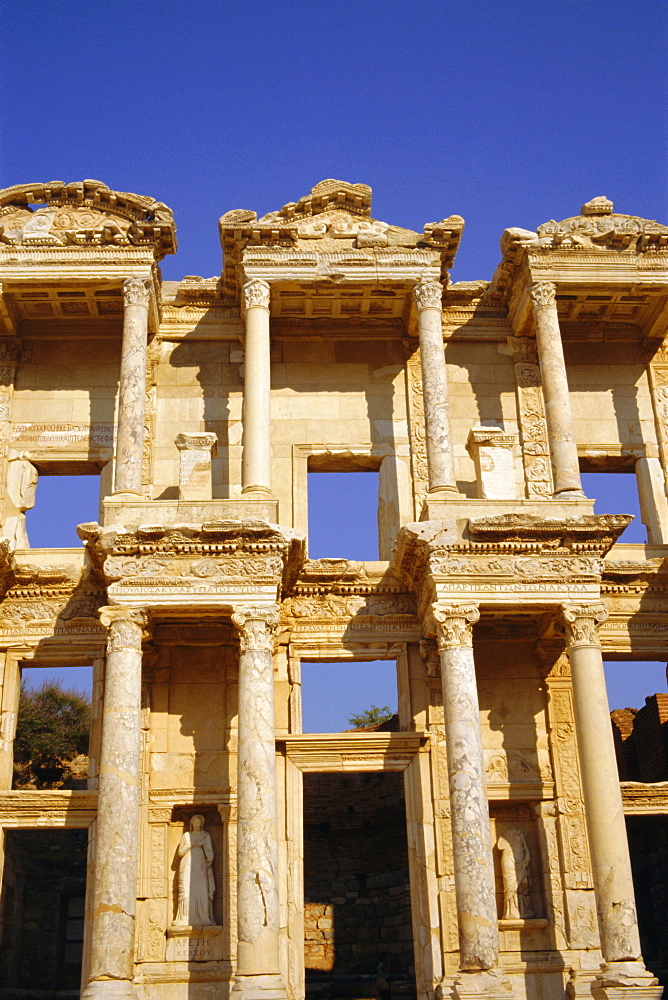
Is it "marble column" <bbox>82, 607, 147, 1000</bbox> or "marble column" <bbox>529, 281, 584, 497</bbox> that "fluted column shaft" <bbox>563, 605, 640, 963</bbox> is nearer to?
"marble column" <bbox>529, 281, 584, 497</bbox>

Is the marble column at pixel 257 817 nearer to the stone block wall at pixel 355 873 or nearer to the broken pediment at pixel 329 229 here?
the broken pediment at pixel 329 229

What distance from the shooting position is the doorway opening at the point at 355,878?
73.3 ft

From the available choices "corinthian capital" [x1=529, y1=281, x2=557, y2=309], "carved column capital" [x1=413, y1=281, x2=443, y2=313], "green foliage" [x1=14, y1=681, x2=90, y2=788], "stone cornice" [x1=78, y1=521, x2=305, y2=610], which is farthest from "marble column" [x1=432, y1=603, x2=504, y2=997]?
"green foliage" [x1=14, y1=681, x2=90, y2=788]

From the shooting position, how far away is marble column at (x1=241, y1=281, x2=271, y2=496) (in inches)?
618

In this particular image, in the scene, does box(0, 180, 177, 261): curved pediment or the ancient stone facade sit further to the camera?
box(0, 180, 177, 261): curved pediment

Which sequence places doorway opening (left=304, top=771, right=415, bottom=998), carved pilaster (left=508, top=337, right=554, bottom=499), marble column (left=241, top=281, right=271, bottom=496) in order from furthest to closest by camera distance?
1. doorway opening (left=304, top=771, right=415, bottom=998)
2. carved pilaster (left=508, top=337, right=554, bottom=499)
3. marble column (left=241, top=281, right=271, bottom=496)

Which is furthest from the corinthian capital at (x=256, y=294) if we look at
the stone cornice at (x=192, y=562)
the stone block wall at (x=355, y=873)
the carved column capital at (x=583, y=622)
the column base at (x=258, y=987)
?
the stone block wall at (x=355, y=873)

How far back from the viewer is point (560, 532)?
1484 centimetres

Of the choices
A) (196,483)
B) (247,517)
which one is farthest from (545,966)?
(196,483)

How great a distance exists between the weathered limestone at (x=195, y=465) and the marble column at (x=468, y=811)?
3.80 meters

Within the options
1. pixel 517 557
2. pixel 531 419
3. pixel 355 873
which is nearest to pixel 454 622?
pixel 517 557

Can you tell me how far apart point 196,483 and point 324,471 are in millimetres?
2786

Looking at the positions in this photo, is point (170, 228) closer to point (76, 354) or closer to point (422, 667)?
point (76, 354)

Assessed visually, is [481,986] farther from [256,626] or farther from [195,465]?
[195,465]
